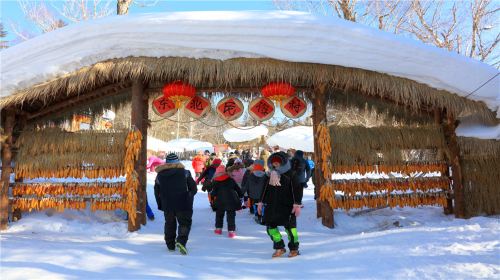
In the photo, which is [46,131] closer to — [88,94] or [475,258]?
[88,94]

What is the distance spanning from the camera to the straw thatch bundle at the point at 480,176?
7391 millimetres

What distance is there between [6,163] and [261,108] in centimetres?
517

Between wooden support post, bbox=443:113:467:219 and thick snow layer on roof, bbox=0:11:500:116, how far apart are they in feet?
2.54

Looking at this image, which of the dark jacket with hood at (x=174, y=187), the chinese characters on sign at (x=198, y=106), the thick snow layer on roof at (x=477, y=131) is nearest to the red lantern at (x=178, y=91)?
the chinese characters on sign at (x=198, y=106)

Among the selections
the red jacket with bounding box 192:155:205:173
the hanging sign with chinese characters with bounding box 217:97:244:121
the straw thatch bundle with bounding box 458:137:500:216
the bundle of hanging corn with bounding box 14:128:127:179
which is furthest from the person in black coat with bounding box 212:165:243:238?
the red jacket with bounding box 192:155:205:173

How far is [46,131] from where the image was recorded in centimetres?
730

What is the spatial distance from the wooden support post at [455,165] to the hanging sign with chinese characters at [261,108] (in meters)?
3.62

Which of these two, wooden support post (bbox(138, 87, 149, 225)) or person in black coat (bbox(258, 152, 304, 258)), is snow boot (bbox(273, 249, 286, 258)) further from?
wooden support post (bbox(138, 87, 149, 225))

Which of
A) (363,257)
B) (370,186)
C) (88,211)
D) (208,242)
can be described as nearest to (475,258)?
(363,257)

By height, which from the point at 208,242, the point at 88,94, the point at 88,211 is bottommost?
the point at 208,242

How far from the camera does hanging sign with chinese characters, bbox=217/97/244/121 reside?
7695 mm

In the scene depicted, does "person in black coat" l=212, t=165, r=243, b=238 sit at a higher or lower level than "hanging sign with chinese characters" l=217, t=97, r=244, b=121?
lower

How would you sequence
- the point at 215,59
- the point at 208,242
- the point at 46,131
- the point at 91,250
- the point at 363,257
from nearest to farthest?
1. the point at 363,257
2. the point at 91,250
3. the point at 208,242
4. the point at 215,59
5. the point at 46,131

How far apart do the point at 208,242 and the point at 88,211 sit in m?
3.06
